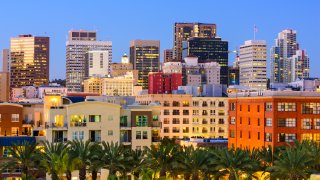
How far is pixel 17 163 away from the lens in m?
88.6

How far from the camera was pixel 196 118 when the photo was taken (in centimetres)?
19388

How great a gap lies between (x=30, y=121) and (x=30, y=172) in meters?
26.7

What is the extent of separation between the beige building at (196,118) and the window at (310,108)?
7688 centimetres

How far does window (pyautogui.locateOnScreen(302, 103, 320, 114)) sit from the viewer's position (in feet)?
372

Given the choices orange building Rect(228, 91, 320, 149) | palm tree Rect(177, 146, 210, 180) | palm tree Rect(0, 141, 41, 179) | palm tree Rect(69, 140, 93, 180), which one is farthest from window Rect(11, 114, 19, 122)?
palm tree Rect(177, 146, 210, 180)

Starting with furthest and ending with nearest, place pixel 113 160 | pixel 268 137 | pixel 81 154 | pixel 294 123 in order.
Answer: pixel 268 137 < pixel 294 123 < pixel 81 154 < pixel 113 160

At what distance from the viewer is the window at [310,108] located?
114 metres

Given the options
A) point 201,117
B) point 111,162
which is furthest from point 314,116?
point 201,117

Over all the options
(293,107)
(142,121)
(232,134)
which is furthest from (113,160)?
(232,134)

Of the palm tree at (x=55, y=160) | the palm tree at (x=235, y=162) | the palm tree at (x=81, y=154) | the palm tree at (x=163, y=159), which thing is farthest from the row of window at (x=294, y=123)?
the palm tree at (x=55, y=160)

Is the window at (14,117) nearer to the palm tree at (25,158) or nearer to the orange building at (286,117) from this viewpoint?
the palm tree at (25,158)

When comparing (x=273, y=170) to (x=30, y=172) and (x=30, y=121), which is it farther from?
(x=30, y=121)

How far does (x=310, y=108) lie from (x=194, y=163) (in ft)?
115

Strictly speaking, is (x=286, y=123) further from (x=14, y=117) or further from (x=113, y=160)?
(x=14, y=117)
